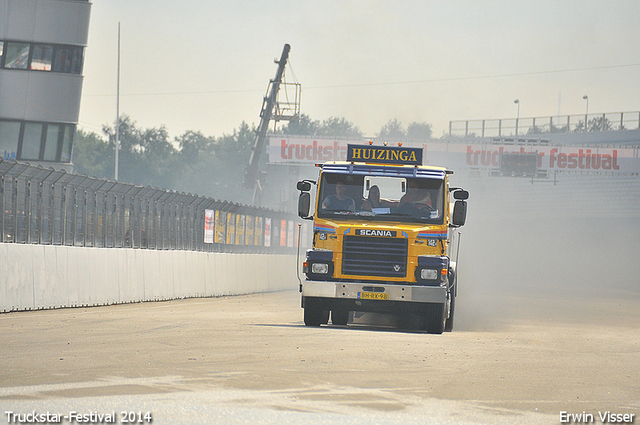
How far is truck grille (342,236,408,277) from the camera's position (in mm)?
15492

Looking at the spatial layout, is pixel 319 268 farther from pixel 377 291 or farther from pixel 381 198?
pixel 381 198

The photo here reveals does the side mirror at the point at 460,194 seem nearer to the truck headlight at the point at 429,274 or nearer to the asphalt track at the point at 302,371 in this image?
the truck headlight at the point at 429,274

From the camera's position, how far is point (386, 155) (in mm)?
16547

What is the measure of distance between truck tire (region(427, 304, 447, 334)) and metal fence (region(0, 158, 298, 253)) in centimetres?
808

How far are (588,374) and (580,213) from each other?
7381cm

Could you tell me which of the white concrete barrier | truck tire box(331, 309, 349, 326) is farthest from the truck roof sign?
the white concrete barrier

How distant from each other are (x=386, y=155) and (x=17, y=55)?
28770 mm

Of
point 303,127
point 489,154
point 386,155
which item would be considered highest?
point 303,127

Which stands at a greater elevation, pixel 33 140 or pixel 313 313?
pixel 33 140

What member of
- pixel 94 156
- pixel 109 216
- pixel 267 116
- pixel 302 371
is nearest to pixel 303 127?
pixel 94 156

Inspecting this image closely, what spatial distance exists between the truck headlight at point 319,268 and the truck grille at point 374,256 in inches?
10.2

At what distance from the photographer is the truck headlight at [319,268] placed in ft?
51.1

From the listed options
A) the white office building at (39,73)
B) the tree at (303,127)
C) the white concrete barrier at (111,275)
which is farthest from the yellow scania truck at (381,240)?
the tree at (303,127)

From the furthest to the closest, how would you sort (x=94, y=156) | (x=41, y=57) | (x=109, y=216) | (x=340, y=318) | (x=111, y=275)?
(x=94, y=156)
(x=41, y=57)
(x=109, y=216)
(x=111, y=275)
(x=340, y=318)
